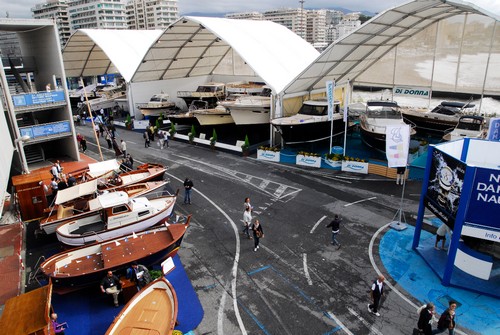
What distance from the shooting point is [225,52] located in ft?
135

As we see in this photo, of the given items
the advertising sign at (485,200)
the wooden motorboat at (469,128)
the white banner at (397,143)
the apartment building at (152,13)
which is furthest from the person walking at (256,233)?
the apartment building at (152,13)

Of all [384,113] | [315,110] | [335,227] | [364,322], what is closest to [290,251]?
[335,227]

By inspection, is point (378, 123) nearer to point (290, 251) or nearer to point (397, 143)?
point (397, 143)

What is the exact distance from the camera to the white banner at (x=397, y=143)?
588 inches

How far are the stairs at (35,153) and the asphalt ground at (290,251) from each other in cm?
982

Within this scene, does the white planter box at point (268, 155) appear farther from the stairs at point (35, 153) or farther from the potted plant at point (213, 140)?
the stairs at point (35, 153)

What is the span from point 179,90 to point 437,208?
3423 centimetres

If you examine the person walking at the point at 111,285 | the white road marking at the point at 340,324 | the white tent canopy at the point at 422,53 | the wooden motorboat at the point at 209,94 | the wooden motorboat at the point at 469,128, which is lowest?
the white road marking at the point at 340,324

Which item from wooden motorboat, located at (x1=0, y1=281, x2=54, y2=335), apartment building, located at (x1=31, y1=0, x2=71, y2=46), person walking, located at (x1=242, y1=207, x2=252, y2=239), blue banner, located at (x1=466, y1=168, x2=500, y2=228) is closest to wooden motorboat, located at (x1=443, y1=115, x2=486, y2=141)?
blue banner, located at (x1=466, y1=168, x2=500, y2=228)

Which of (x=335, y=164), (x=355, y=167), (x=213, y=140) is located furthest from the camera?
(x=213, y=140)

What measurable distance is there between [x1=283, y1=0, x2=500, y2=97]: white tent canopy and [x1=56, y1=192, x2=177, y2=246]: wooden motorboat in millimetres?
14989

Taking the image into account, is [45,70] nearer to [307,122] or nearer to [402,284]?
[307,122]

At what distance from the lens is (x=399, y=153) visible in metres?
15.3

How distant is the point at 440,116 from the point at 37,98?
28988 millimetres
